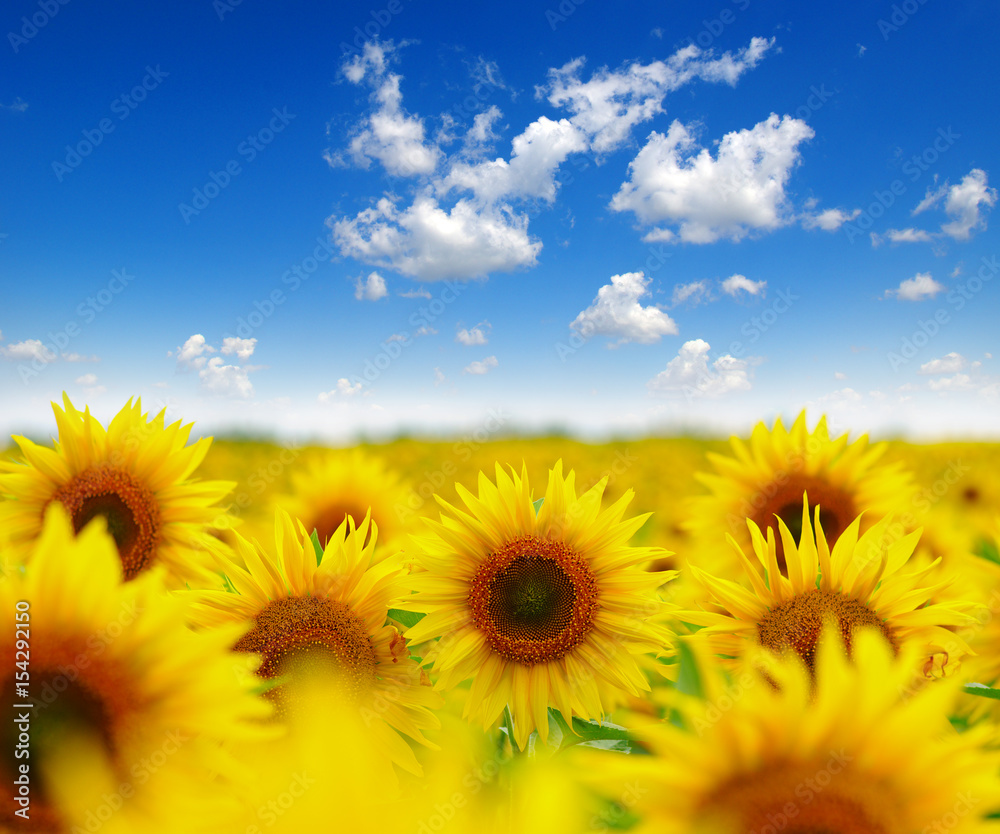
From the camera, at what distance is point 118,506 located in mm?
1802

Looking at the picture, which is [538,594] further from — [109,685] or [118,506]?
[118,506]

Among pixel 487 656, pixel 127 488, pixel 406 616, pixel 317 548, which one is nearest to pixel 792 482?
pixel 487 656

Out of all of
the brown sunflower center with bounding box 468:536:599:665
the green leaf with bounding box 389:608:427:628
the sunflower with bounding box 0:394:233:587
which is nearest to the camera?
the green leaf with bounding box 389:608:427:628

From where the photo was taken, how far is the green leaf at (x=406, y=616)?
1444 millimetres

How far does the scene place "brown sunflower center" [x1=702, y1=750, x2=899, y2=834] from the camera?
27.7 inches

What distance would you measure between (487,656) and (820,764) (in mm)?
930

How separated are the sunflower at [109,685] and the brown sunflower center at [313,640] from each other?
528 millimetres

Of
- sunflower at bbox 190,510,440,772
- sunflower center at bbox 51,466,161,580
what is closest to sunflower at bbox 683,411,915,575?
sunflower at bbox 190,510,440,772

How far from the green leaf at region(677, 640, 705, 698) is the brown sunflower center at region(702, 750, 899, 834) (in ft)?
1.00

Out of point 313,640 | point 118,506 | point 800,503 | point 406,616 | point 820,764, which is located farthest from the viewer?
point 800,503

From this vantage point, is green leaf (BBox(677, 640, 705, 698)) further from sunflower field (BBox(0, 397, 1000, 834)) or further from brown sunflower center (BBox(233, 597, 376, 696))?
brown sunflower center (BBox(233, 597, 376, 696))

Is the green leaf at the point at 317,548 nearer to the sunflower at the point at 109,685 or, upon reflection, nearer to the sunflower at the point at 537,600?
the sunflower at the point at 537,600

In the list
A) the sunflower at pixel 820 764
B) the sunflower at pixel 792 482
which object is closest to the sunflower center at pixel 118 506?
the sunflower at pixel 820 764

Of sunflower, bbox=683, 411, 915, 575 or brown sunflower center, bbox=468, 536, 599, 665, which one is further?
sunflower, bbox=683, 411, 915, 575
